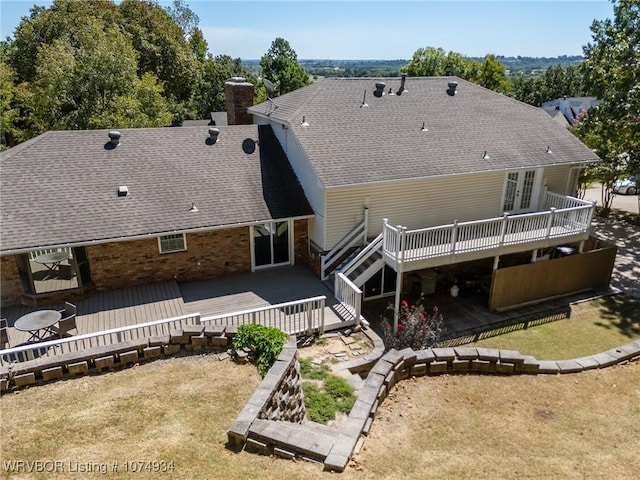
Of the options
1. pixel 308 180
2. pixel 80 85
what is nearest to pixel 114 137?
pixel 308 180

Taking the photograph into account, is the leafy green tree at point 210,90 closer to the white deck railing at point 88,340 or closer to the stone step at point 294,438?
the white deck railing at point 88,340

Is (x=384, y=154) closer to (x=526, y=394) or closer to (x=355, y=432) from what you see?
(x=526, y=394)

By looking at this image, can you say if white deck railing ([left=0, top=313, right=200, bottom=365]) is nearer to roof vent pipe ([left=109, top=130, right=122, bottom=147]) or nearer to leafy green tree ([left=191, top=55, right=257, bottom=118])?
roof vent pipe ([left=109, top=130, right=122, bottom=147])

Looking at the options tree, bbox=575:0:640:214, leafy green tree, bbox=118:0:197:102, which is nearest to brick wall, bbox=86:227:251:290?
tree, bbox=575:0:640:214

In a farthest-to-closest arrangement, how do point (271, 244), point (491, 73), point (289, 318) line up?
point (491, 73), point (271, 244), point (289, 318)

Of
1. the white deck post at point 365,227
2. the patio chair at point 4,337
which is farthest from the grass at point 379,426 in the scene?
the white deck post at point 365,227

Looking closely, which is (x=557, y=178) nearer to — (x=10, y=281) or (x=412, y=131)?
(x=412, y=131)
